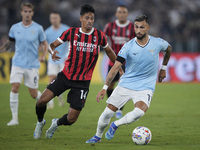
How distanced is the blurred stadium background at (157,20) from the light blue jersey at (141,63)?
40.8ft

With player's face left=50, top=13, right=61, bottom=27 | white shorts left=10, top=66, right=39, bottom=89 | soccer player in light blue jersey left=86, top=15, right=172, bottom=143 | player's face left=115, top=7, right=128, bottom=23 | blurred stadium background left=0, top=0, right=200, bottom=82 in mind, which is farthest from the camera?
blurred stadium background left=0, top=0, right=200, bottom=82

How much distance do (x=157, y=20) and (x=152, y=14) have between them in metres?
0.43

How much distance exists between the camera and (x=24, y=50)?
906 cm

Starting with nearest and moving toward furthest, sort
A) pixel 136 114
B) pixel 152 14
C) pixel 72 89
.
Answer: pixel 136 114 < pixel 72 89 < pixel 152 14

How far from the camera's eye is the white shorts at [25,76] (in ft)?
29.3

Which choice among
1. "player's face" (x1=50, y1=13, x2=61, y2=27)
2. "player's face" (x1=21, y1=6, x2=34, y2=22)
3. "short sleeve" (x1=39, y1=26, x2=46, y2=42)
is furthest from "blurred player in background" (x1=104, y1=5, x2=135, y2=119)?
"player's face" (x1=50, y1=13, x2=61, y2=27)

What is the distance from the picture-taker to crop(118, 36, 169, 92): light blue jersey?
21.8ft

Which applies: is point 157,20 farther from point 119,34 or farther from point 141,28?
point 141,28

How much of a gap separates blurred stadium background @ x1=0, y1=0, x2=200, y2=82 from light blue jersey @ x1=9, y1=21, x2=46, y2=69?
31.8 ft

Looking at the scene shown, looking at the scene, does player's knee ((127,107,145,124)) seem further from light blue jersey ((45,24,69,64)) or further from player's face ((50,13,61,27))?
player's face ((50,13,61,27))

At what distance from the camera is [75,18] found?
67.2 ft

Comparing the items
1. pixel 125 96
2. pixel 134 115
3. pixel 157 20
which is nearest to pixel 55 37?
pixel 125 96

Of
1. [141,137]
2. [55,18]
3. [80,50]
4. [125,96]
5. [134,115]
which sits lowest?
[141,137]

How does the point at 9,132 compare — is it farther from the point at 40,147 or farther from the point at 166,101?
the point at 166,101
